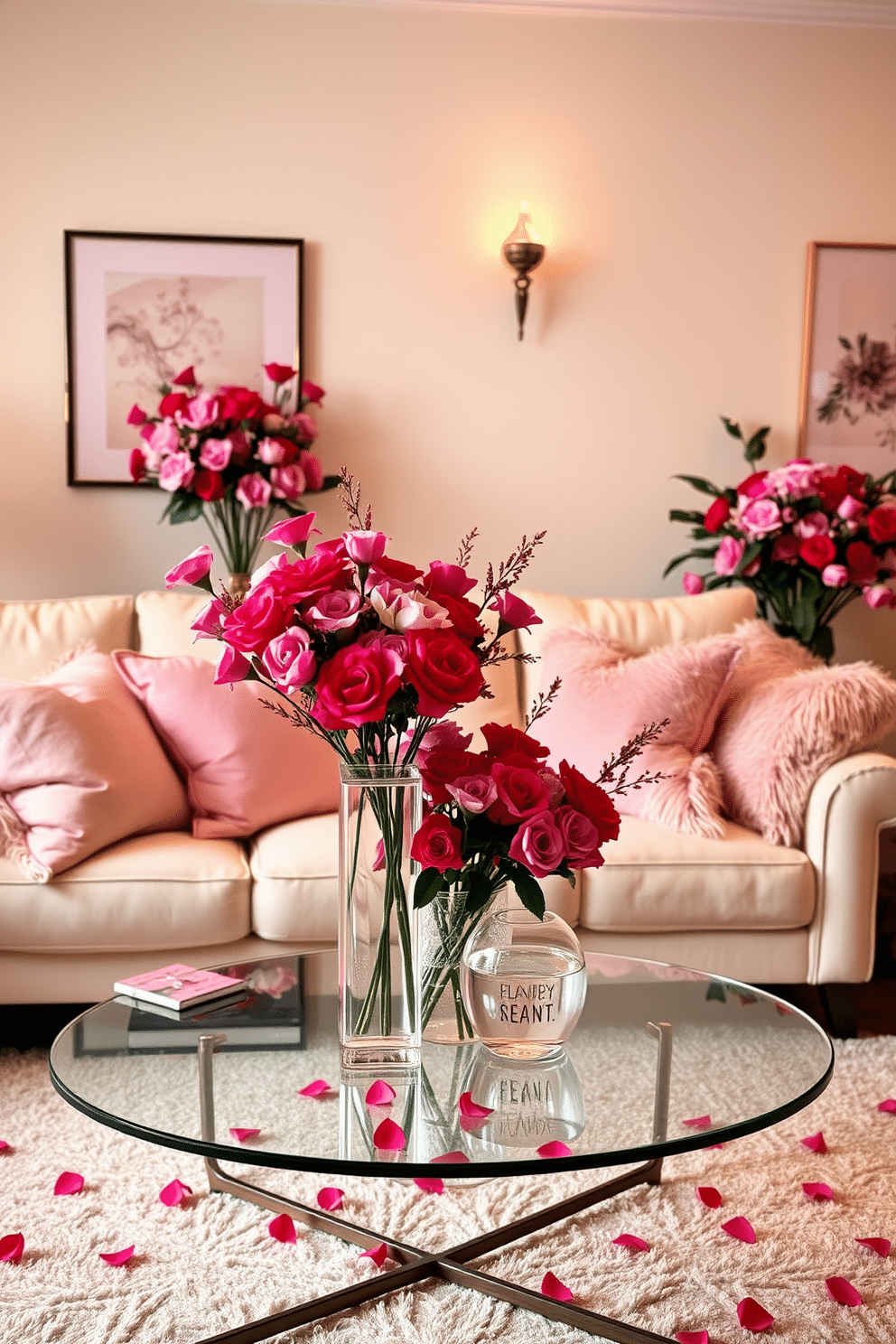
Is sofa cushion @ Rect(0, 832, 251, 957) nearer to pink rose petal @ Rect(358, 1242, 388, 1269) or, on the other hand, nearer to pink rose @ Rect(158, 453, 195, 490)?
pink rose petal @ Rect(358, 1242, 388, 1269)

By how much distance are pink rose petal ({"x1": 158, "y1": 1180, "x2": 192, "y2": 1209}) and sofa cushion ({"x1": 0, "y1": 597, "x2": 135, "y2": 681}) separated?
A: 1.47 meters

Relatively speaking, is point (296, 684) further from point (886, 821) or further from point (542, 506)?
point (542, 506)

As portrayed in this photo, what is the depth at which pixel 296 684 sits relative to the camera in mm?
1379

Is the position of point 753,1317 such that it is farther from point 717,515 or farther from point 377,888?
point 717,515

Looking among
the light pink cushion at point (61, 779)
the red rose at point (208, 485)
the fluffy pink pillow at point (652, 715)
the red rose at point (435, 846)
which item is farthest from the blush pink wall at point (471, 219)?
the red rose at point (435, 846)

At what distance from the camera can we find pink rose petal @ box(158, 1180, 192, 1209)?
1.92 m

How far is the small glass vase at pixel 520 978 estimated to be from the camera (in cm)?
148

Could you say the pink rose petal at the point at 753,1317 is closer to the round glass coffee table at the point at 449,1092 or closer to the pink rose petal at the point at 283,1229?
the round glass coffee table at the point at 449,1092

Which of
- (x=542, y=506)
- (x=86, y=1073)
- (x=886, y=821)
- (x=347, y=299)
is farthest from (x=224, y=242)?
(x=86, y=1073)

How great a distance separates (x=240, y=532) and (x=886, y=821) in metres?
1.92

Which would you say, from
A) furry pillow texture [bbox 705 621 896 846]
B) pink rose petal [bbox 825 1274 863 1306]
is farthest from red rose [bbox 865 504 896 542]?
pink rose petal [bbox 825 1274 863 1306]

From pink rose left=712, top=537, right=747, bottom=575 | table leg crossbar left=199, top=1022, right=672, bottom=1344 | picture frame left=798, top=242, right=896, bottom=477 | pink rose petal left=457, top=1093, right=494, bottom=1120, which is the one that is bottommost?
table leg crossbar left=199, top=1022, right=672, bottom=1344

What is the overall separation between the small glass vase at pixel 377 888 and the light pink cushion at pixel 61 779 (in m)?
1.20

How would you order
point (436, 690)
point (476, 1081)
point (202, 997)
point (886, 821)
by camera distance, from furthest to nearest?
point (886, 821) < point (202, 997) < point (476, 1081) < point (436, 690)
